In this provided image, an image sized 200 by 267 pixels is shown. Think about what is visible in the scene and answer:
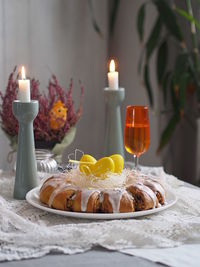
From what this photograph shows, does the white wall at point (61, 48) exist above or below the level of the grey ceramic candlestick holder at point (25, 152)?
above

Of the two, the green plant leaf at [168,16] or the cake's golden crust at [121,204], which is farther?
the green plant leaf at [168,16]

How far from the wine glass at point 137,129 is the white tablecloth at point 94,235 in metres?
0.32

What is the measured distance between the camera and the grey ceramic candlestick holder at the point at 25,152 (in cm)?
135

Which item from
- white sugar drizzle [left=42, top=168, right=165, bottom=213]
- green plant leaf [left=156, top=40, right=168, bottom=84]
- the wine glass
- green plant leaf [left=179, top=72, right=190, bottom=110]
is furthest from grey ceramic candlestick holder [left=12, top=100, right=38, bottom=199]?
green plant leaf [left=156, top=40, right=168, bottom=84]

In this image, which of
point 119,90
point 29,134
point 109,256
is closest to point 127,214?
point 109,256

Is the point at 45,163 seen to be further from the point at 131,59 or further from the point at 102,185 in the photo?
the point at 131,59

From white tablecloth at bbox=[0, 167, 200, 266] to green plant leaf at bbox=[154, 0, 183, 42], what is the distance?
1.85 m

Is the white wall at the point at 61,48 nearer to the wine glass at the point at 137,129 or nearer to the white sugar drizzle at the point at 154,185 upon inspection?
the wine glass at the point at 137,129

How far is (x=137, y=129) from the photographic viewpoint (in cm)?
147

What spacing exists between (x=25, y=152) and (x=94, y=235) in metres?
0.42

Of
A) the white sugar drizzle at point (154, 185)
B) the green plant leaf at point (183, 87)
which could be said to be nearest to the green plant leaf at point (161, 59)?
the green plant leaf at point (183, 87)

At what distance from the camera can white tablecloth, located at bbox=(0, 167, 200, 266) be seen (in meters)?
0.97

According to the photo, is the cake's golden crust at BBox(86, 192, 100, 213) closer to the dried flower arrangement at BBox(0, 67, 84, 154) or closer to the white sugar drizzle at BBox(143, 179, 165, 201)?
the white sugar drizzle at BBox(143, 179, 165, 201)

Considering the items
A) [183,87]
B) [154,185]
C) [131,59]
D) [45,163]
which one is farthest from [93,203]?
[131,59]
